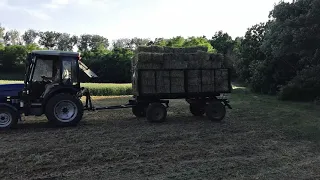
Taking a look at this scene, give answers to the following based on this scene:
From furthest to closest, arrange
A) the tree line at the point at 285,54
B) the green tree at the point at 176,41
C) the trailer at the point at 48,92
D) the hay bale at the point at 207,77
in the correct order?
the green tree at the point at 176,41, the tree line at the point at 285,54, the hay bale at the point at 207,77, the trailer at the point at 48,92

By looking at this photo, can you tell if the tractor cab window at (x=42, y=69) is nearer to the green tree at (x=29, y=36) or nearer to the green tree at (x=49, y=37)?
the green tree at (x=49, y=37)

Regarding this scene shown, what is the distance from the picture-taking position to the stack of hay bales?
12.4 m

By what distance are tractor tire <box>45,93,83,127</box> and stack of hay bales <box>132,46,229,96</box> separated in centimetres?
242

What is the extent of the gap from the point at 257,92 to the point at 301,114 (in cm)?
1421

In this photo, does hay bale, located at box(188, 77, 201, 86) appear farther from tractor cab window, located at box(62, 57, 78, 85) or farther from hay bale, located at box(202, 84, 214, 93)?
tractor cab window, located at box(62, 57, 78, 85)

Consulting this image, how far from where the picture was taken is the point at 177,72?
41.8 ft

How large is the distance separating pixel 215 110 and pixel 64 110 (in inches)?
219

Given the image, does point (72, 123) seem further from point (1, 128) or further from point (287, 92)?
point (287, 92)

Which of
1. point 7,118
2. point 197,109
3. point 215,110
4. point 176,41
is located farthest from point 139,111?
point 176,41

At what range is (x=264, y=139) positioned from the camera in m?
9.79

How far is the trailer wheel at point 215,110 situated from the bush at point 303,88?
27.8 feet

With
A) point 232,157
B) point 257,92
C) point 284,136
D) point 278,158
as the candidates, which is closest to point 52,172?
point 232,157

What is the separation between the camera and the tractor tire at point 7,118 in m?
10.7

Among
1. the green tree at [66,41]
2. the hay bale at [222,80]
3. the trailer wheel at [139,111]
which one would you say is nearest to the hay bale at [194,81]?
the hay bale at [222,80]
